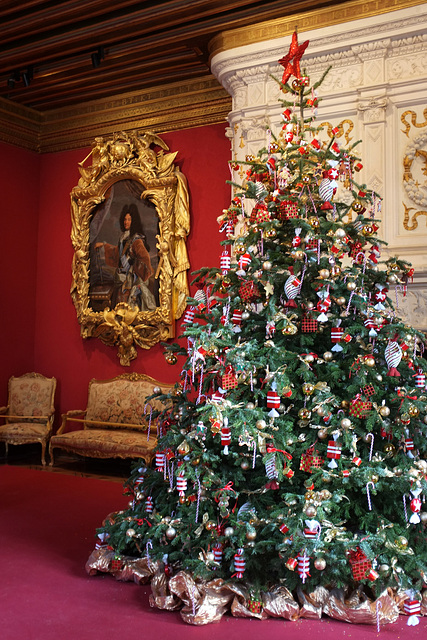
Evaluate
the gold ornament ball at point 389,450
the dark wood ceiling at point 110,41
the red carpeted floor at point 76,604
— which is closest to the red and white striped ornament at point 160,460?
the red carpeted floor at point 76,604

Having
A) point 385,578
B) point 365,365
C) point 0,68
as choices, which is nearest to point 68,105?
point 0,68

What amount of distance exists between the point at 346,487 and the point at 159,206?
16.6ft

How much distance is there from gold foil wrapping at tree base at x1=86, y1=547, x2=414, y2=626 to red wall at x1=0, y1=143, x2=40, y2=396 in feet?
18.8

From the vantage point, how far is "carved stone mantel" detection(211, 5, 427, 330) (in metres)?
5.48

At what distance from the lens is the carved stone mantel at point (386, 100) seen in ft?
Answer: 18.0

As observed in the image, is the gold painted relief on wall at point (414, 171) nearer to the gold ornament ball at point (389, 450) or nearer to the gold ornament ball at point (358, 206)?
the gold ornament ball at point (358, 206)

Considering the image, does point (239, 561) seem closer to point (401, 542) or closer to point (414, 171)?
point (401, 542)

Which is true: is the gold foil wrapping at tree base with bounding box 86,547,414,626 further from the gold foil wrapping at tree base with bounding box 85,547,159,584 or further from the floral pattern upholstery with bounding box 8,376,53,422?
the floral pattern upholstery with bounding box 8,376,53,422

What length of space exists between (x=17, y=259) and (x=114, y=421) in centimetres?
279

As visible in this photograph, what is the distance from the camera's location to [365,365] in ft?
11.7

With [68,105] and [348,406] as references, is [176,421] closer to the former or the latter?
[348,406]

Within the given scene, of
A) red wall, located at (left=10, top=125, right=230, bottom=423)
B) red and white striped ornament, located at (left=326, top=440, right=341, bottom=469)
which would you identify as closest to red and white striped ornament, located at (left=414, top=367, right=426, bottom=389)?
red and white striped ornament, located at (left=326, top=440, right=341, bottom=469)

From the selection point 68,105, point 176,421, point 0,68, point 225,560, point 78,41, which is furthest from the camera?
point 68,105

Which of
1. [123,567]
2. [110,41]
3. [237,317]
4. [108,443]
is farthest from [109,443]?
[110,41]
